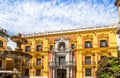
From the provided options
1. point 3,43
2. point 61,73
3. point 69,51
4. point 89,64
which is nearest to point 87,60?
point 89,64

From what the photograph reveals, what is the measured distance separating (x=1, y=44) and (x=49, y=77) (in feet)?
32.5

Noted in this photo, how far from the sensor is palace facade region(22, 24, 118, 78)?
32.8 metres

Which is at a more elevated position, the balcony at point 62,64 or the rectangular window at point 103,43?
the rectangular window at point 103,43

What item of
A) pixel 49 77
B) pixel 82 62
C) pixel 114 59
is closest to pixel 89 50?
pixel 82 62

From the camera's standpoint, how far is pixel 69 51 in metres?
34.7

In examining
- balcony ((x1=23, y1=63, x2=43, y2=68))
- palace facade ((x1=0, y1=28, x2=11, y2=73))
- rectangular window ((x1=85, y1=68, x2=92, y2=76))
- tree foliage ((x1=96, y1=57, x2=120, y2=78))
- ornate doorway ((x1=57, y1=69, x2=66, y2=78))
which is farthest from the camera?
balcony ((x1=23, y1=63, x2=43, y2=68))

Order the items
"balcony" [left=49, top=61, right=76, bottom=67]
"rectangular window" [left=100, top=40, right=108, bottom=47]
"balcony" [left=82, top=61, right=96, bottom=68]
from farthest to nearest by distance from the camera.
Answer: "balcony" [left=49, top=61, right=76, bottom=67], "rectangular window" [left=100, top=40, right=108, bottom=47], "balcony" [left=82, top=61, right=96, bottom=68]

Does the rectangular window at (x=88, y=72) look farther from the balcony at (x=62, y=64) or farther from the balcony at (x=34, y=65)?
the balcony at (x=34, y=65)

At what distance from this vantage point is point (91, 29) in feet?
112

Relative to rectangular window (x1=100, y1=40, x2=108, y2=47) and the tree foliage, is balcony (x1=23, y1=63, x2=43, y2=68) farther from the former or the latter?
the tree foliage

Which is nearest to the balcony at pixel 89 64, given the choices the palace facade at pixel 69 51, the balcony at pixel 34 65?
the palace facade at pixel 69 51

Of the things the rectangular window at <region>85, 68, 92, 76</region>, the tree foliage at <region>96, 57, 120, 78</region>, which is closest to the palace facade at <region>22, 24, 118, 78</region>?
the rectangular window at <region>85, 68, 92, 76</region>

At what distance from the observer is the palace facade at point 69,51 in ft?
107

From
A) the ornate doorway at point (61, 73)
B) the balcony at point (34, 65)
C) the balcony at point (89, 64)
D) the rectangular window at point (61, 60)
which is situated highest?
the rectangular window at point (61, 60)
